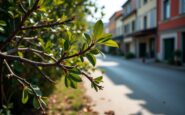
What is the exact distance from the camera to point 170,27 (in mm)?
22781

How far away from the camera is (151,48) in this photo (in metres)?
31.2

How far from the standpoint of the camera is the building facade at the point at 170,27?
2058 centimetres

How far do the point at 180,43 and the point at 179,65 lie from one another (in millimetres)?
1959

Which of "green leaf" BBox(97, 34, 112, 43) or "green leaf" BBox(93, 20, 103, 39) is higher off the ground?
"green leaf" BBox(93, 20, 103, 39)

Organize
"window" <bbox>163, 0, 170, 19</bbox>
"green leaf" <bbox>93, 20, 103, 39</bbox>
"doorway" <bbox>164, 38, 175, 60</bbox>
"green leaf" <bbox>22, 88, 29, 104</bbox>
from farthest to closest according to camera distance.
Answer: "window" <bbox>163, 0, 170, 19</bbox>, "doorway" <bbox>164, 38, 175, 60</bbox>, "green leaf" <bbox>22, 88, 29, 104</bbox>, "green leaf" <bbox>93, 20, 103, 39</bbox>

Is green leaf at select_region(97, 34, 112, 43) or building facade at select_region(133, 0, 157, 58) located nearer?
green leaf at select_region(97, 34, 112, 43)

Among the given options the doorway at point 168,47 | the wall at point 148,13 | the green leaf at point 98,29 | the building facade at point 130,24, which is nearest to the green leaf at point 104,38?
the green leaf at point 98,29

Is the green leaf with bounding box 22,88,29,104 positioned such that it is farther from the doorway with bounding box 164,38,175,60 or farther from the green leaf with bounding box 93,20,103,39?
the doorway with bounding box 164,38,175,60

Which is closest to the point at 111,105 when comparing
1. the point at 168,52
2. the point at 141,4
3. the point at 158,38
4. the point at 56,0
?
the point at 56,0

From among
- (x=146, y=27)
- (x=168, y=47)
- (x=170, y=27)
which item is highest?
(x=146, y=27)

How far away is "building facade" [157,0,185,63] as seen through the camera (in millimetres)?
20578

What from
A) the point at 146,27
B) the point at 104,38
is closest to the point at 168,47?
the point at 146,27

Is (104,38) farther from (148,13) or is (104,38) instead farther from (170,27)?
(148,13)

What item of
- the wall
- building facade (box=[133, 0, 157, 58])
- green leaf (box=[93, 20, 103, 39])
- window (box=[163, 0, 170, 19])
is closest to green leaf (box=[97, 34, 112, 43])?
green leaf (box=[93, 20, 103, 39])
